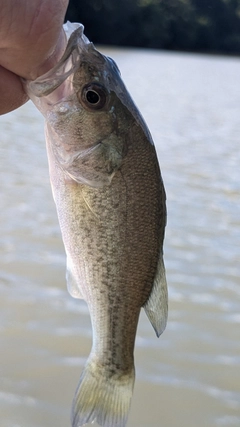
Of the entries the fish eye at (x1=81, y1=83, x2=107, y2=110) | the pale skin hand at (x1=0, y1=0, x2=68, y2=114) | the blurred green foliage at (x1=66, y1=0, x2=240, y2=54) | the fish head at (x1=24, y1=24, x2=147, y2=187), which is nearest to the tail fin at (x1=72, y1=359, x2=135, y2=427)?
the fish head at (x1=24, y1=24, x2=147, y2=187)

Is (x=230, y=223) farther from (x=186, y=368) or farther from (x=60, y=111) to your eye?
(x=60, y=111)

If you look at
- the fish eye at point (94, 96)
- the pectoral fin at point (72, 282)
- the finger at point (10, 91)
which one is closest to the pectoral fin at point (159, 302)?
the pectoral fin at point (72, 282)

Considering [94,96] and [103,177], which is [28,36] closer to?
[94,96]

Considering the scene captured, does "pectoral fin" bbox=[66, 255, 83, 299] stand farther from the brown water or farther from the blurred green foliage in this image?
the blurred green foliage

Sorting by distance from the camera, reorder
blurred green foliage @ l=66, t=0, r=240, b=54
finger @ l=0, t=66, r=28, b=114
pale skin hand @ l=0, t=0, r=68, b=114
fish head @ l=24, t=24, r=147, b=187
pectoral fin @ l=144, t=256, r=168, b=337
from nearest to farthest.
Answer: pale skin hand @ l=0, t=0, r=68, b=114
finger @ l=0, t=66, r=28, b=114
fish head @ l=24, t=24, r=147, b=187
pectoral fin @ l=144, t=256, r=168, b=337
blurred green foliage @ l=66, t=0, r=240, b=54

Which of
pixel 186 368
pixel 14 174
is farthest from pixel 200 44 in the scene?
pixel 186 368

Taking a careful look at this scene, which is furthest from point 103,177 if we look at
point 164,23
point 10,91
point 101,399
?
point 164,23

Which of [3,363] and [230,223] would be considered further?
[230,223]
